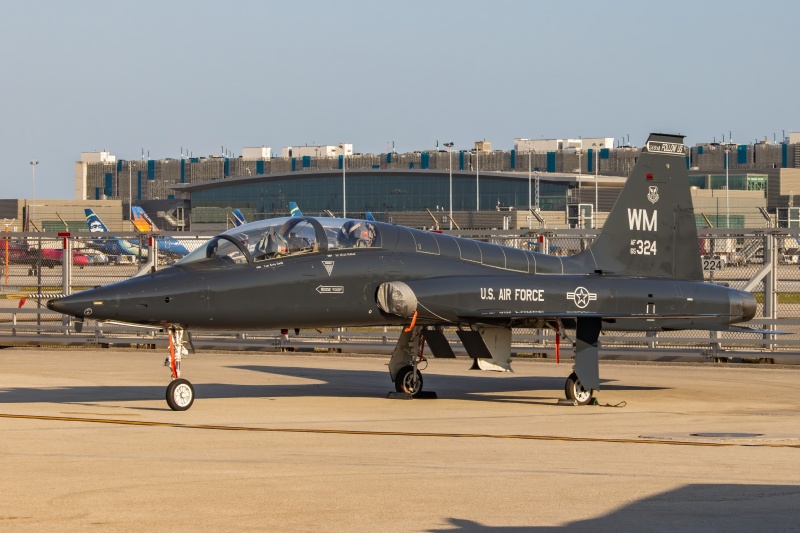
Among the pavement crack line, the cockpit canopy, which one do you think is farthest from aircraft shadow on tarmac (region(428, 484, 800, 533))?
the cockpit canopy

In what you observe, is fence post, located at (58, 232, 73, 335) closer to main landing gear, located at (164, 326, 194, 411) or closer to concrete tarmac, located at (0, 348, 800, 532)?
concrete tarmac, located at (0, 348, 800, 532)

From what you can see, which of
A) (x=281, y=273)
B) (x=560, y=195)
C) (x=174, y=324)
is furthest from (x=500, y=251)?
(x=560, y=195)

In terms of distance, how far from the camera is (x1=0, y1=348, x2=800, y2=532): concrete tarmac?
8.65 metres

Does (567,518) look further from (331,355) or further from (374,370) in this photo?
(331,355)

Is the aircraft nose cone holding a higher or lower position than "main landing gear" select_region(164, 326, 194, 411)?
higher

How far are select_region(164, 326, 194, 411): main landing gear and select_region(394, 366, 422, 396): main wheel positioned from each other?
400cm

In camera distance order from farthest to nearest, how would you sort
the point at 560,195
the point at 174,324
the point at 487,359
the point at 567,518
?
1. the point at 560,195
2. the point at 487,359
3. the point at 174,324
4. the point at 567,518

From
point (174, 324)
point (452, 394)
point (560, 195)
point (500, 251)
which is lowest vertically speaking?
point (452, 394)

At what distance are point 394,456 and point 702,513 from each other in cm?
391

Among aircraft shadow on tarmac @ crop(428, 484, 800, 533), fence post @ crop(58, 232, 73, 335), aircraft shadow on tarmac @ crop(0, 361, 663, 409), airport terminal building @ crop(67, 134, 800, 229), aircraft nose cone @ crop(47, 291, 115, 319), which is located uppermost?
airport terminal building @ crop(67, 134, 800, 229)

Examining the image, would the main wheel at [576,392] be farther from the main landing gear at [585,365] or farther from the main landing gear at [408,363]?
the main landing gear at [408,363]

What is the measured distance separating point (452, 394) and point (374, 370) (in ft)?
14.9

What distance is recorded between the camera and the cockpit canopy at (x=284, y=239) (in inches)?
640

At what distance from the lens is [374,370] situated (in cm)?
2359
